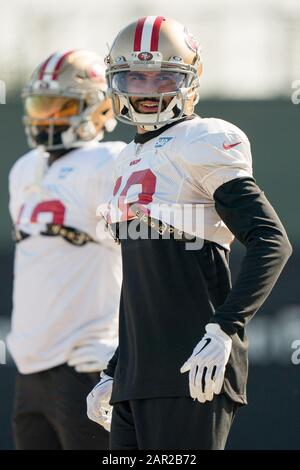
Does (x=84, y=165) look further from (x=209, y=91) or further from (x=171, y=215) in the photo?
(x=209, y=91)

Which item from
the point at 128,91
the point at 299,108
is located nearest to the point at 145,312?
the point at 128,91

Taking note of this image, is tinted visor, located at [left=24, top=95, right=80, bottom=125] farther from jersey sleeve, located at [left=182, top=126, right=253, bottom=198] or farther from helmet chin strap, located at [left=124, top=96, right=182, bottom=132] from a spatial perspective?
jersey sleeve, located at [left=182, top=126, right=253, bottom=198]

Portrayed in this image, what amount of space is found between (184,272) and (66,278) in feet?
4.49

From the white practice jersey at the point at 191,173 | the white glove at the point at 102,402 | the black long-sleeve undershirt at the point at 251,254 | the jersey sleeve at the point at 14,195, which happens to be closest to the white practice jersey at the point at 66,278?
the jersey sleeve at the point at 14,195

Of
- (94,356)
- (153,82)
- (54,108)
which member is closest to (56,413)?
(94,356)

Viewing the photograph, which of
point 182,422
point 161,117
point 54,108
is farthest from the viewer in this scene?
point 54,108

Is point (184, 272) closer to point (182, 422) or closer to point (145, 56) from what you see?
point (182, 422)

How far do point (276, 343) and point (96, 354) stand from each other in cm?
224

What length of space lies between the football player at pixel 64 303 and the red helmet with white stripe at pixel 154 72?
999mm

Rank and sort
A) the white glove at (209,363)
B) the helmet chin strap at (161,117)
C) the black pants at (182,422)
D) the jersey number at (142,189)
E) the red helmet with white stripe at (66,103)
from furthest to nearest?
the red helmet with white stripe at (66,103), the helmet chin strap at (161,117), the jersey number at (142,189), the black pants at (182,422), the white glove at (209,363)

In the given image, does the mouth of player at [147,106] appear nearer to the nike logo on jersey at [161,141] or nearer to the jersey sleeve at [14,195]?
the nike logo on jersey at [161,141]

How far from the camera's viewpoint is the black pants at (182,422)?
360 cm

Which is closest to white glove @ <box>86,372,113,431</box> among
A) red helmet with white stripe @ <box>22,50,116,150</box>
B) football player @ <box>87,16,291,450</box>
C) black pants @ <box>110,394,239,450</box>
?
football player @ <box>87,16,291,450</box>

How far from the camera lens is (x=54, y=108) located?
17.5 feet
